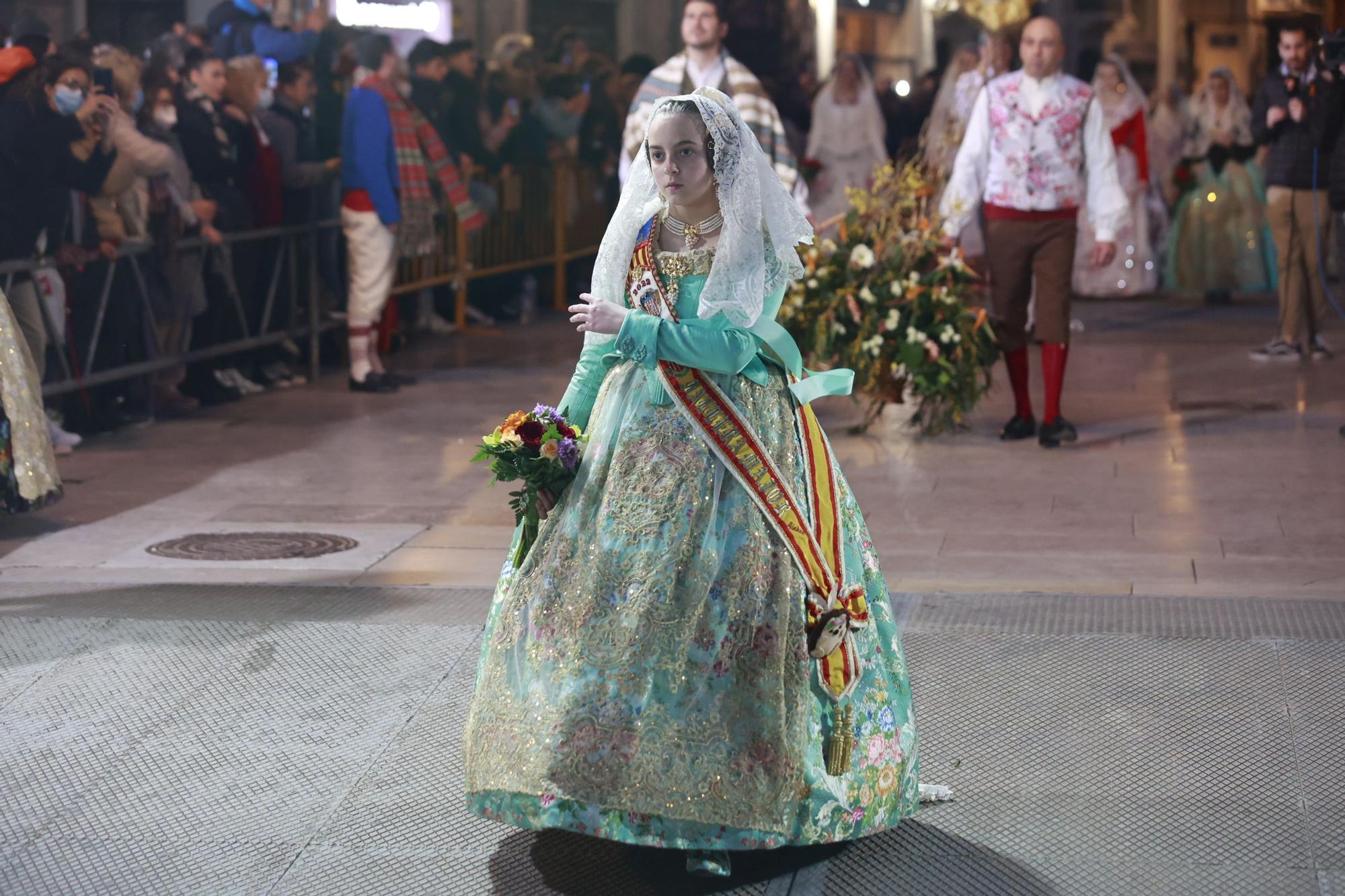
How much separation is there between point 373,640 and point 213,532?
175 cm

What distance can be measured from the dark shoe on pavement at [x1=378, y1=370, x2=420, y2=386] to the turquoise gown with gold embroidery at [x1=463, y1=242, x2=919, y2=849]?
677 centimetres

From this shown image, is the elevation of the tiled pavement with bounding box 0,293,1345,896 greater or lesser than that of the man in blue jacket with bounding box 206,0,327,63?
lesser

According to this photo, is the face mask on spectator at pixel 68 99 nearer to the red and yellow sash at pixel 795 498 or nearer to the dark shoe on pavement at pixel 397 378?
the dark shoe on pavement at pixel 397 378

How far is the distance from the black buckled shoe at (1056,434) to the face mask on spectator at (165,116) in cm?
465

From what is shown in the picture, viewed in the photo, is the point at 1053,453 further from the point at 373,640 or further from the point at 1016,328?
the point at 373,640

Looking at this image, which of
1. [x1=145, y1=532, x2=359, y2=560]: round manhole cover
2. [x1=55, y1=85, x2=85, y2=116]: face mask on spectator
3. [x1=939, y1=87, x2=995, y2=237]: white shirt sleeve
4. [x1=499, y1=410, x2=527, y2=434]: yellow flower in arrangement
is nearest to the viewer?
[x1=499, y1=410, x2=527, y2=434]: yellow flower in arrangement

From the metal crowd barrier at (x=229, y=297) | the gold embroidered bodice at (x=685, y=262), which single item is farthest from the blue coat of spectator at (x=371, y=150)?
the gold embroidered bodice at (x=685, y=262)

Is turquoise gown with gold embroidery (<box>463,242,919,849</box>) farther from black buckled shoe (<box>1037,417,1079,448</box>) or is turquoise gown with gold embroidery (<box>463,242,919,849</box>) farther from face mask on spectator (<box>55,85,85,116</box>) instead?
face mask on spectator (<box>55,85,85,116</box>)

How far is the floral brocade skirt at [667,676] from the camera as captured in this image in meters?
3.55

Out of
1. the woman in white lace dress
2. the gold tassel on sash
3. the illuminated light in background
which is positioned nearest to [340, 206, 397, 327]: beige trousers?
the illuminated light in background

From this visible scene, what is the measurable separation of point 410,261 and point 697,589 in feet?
30.4

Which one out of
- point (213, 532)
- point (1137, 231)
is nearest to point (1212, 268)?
point (1137, 231)

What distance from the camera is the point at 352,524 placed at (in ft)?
23.1

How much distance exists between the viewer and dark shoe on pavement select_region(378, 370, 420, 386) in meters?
10.5
